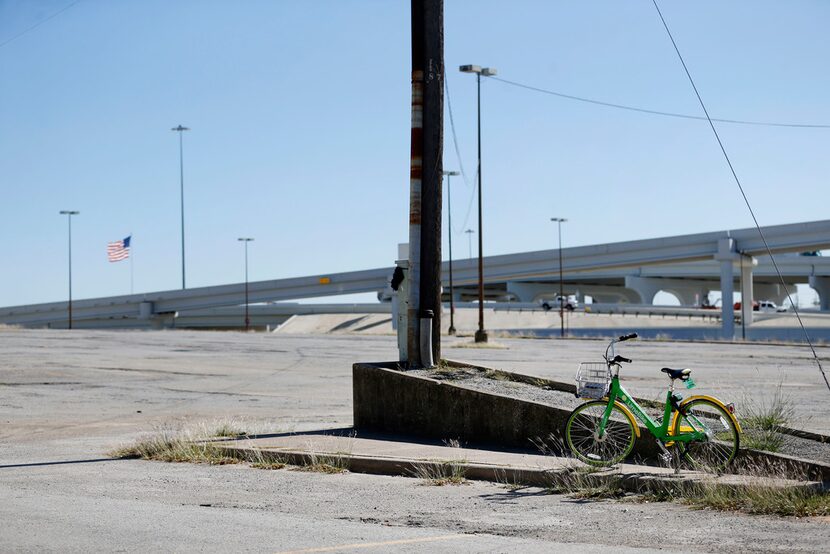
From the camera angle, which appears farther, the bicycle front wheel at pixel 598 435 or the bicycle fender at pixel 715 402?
the bicycle front wheel at pixel 598 435

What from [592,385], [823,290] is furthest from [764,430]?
[823,290]

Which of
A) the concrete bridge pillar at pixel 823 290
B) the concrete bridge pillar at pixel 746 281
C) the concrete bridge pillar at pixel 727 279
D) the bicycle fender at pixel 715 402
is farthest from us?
the concrete bridge pillar at pixel 823 290

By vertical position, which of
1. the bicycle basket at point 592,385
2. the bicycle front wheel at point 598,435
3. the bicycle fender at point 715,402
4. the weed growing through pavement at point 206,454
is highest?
the bicycle basket at point 592,385

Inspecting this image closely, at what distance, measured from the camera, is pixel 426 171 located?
51.1 feet

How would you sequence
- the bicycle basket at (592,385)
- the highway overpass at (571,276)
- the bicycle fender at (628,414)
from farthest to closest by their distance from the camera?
1. the highway overpass at (571,276)
2. the bicycle basket at (592,385)
3. the bicycle fender at (628,414)

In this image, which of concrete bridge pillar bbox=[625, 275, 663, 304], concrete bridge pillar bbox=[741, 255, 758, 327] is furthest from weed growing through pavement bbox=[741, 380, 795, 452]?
concrete bridge pillar bbox=[625, 275, 663, 304]

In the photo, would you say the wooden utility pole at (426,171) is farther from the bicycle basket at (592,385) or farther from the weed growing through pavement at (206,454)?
the bicycle basket at (592,385)

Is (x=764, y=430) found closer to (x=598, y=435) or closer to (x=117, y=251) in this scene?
(x=598, y=435)

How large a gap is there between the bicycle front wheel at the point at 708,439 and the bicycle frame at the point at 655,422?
0.14ft

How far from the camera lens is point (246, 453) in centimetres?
1268

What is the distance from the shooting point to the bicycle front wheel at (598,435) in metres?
10.8

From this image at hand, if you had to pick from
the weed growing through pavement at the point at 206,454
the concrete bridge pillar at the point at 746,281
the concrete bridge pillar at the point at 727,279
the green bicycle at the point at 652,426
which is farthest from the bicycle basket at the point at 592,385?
the concrete bridge pillar at the point at 746,281

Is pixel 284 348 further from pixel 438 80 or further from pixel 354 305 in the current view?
pixel 354 305

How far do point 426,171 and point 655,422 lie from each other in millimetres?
5887
